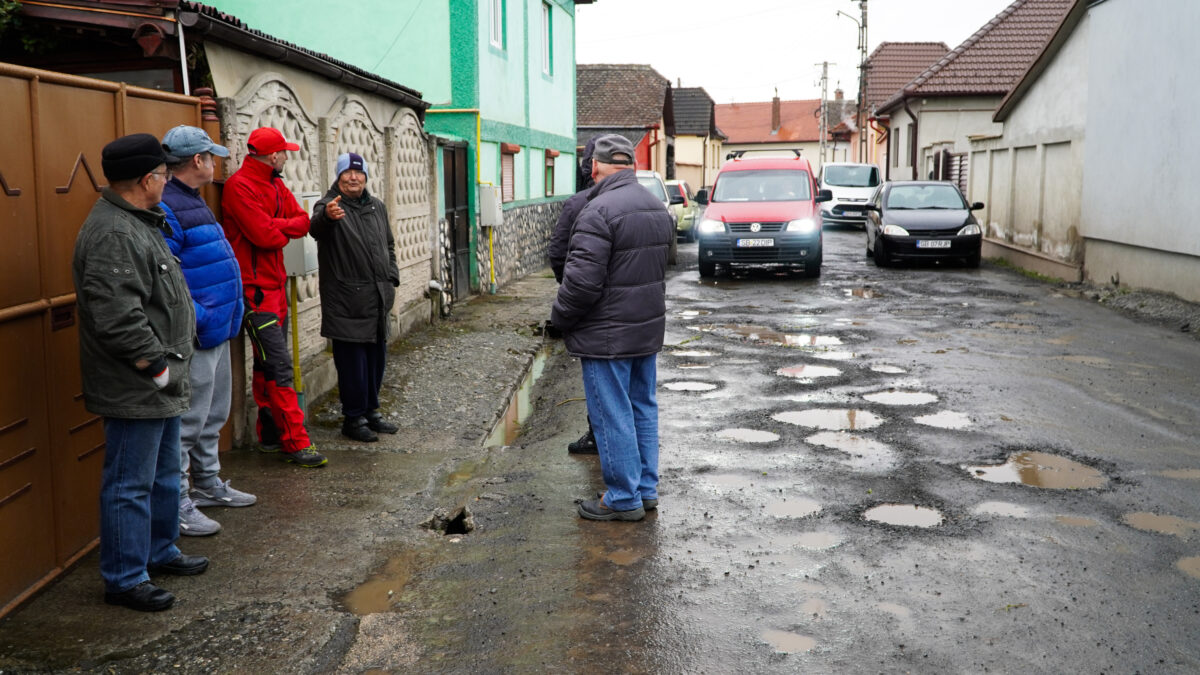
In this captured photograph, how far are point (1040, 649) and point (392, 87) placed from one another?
800cm

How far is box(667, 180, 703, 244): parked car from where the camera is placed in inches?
1074

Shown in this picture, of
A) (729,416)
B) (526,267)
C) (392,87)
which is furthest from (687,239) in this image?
(729,416)

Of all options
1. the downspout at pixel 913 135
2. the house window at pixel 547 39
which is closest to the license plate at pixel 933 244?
the house window at pixel 547 39

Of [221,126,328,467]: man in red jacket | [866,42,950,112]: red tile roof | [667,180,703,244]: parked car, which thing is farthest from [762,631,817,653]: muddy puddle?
[866,42,950,112]: red tile roof

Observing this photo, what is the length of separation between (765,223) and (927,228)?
11.5 ft

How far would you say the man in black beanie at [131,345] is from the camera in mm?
3904

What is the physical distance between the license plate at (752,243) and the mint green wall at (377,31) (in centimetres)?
544

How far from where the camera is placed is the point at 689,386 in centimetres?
891

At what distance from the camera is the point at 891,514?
549cm

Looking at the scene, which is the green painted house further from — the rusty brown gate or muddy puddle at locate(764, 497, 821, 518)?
the rusty brown gate

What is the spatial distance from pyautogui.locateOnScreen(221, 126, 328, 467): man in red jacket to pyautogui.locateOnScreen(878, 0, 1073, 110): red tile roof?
27.3 meters

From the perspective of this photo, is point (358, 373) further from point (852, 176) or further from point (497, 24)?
point (852, 176)

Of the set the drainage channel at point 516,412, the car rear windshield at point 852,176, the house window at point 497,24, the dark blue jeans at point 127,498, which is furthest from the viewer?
the car rear windshield at point 852,176

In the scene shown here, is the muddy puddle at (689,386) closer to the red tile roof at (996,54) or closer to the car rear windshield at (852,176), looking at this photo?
the red tile roof at (996,54)
